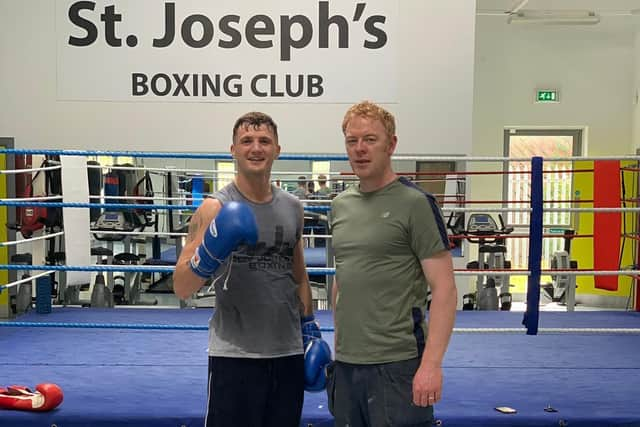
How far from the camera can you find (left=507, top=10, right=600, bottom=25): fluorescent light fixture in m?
7.66

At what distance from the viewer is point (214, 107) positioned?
4.92 m

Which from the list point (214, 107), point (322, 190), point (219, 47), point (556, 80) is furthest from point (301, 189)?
point (556, 80)

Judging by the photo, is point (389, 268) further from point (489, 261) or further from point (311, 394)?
point (489, 261)

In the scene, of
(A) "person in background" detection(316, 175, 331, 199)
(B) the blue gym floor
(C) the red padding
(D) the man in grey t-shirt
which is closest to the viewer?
(D) the man in grey t-shirt

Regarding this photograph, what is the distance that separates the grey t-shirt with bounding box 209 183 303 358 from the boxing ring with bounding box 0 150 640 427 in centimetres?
72

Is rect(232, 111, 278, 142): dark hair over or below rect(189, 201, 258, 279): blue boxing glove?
over

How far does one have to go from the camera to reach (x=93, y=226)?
559 centimetres

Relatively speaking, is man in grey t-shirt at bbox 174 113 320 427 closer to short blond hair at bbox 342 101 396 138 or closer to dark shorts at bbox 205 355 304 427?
dark shorts at bbox 205 355 304 427

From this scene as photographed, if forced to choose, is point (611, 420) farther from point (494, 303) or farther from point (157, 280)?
point (157, 280)

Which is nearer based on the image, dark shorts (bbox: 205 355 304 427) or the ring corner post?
dark shorts (bbox: 205 355 304 427)

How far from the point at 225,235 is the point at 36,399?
1270 mm

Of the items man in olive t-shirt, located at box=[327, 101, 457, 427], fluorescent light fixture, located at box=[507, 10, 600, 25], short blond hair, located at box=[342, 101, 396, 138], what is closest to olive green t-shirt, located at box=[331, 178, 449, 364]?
man in olive t-shirt, located at box=[327, 101, 457, 427]

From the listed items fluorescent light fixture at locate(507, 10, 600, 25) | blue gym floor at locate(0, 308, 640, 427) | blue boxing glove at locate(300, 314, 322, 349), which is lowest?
blue gym floor at locate(0, 308, 640, 427)

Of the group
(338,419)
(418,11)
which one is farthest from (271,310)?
(418,11)
